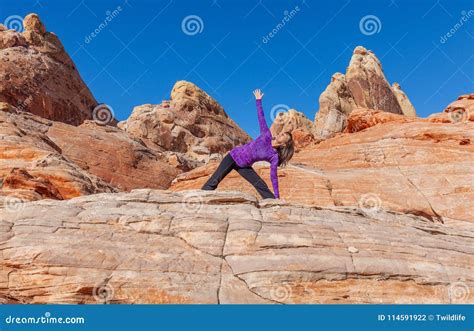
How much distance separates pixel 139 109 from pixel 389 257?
5254 cm

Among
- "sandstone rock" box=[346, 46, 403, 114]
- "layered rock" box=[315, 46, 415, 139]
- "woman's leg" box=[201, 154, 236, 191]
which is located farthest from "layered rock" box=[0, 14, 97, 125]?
"sandstone rock" box=[346, 46, 403, 114]

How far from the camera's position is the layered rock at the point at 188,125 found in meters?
50.7

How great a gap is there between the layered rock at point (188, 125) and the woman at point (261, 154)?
1381 inches

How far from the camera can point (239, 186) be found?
61.3 feet

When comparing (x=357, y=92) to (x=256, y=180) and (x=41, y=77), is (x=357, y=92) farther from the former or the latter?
(x=256, y=180)

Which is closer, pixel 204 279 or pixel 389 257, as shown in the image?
pixel 204 279

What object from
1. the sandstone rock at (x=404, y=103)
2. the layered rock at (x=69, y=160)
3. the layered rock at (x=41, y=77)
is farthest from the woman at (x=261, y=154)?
the sandstone rock at (x=404, y=103)

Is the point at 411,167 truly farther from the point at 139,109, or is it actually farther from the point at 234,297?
the point at 139,109

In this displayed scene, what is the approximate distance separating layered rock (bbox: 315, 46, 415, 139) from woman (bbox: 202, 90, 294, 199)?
54.3m

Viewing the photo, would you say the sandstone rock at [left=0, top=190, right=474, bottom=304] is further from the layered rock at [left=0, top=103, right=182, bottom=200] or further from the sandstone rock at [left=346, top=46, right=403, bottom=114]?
the sandstone rock at [left=346, top=46, right=403, bottom=114]

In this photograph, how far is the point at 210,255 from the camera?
959 cm

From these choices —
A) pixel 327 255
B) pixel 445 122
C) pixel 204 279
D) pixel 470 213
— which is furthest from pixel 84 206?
pixel 445 122

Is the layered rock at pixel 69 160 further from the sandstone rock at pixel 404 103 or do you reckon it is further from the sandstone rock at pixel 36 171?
the sandstone rock at pixel 404 103

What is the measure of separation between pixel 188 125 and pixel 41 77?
16.7 m
